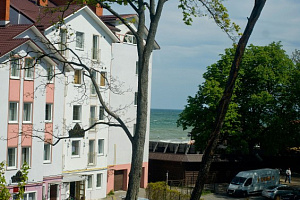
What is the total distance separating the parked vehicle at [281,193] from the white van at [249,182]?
172 centimetres

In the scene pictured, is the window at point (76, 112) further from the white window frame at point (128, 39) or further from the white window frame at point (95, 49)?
the white window frame at point (128, 39)

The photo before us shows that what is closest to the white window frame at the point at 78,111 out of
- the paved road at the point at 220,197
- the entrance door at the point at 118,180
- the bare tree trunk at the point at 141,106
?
the entrance door at the point at 118,180

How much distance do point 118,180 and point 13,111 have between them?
16194 millimetres

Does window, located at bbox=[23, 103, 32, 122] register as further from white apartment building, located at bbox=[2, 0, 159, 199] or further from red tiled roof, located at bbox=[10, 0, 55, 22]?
red tiled roof, located at bbox=[10, 0, 55, 22]

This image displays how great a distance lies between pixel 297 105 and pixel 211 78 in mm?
8444

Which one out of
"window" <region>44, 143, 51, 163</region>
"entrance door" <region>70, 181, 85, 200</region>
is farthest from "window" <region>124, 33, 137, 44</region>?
"window" <region>44, 143, 51, 163</region>

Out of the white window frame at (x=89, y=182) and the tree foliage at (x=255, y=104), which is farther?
the tree foliage at (x=255, y=104)

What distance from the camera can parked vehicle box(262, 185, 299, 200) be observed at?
42.9m

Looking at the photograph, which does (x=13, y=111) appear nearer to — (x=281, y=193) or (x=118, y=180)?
(x=118, y=180)

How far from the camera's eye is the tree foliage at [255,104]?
47.3m

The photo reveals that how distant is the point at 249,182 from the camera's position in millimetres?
45969

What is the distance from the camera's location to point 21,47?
118 ft

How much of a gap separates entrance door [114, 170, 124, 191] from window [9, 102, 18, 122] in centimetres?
1534

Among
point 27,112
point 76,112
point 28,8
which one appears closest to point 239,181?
point 76,112
